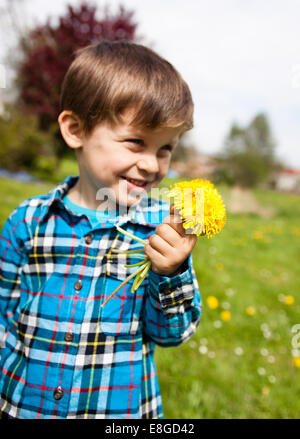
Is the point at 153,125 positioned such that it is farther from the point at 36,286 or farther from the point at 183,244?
the point at 36,286

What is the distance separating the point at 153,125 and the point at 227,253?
11.7 feet

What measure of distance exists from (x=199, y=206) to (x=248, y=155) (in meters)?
10.9

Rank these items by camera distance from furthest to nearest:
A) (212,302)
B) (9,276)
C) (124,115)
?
(212,302)
(9,276)
(124,115)

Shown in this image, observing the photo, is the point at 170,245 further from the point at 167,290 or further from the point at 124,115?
the point at 124,115

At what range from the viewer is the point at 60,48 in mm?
9008

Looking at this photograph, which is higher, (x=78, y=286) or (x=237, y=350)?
(x=78, y=286)

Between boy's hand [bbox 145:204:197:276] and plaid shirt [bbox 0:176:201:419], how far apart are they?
11 cm

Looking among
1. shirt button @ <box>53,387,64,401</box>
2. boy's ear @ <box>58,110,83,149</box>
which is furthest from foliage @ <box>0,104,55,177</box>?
shirt button @ <box>53,387,64,401</box>

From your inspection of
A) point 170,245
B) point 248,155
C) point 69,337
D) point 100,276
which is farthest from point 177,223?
point 248,155

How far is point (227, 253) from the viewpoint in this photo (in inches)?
175

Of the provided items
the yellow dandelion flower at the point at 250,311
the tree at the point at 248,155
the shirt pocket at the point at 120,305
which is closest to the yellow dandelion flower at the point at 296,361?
the yellow dandelion flower at the point at 250,311

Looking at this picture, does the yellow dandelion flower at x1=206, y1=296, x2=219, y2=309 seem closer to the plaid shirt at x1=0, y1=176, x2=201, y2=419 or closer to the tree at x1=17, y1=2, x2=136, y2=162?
the plaid shirt at x1=0, y1=176, x2=201, y2=419
